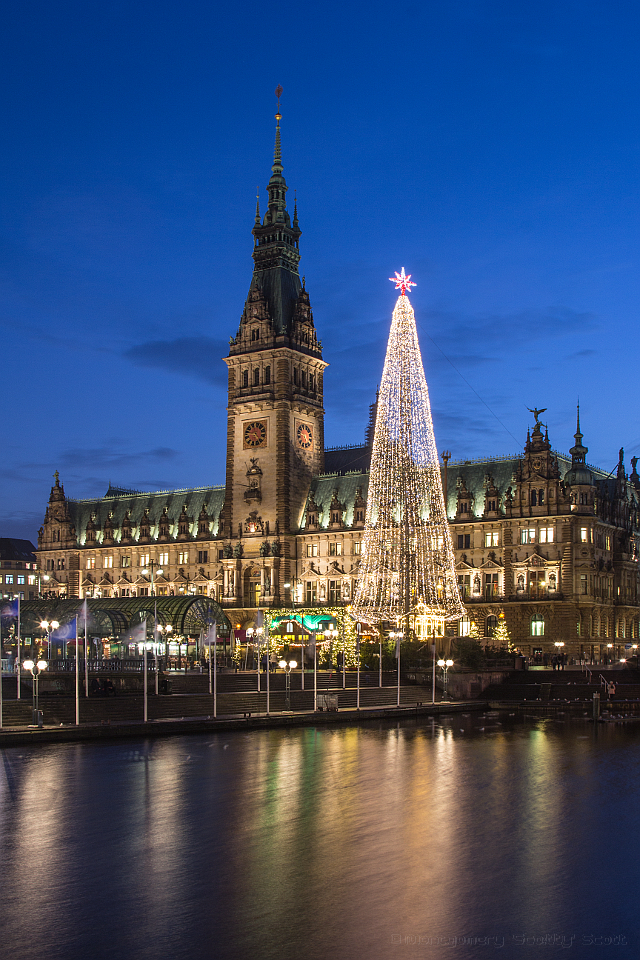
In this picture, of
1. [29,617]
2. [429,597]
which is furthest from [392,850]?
[29,617]

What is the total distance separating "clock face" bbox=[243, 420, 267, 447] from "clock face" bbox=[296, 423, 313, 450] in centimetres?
A: 490

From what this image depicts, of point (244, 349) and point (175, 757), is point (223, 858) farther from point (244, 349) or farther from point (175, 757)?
point (244, 349)

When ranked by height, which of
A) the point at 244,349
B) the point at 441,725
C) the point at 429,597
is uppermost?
the point at 244,349

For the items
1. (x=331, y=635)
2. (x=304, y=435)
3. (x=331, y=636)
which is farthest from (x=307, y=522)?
(x=331, y=635)

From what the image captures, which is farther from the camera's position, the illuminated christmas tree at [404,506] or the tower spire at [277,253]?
the tower spire at [277,253]

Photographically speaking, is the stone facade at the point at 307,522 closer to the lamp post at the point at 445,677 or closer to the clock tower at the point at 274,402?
the clock tower at the point at 274,402

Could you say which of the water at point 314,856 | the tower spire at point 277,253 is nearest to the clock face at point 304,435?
the tower spire at point 277,253

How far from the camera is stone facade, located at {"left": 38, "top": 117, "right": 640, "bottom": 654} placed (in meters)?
132

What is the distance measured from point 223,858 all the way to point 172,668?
7944 cm

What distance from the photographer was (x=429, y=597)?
102875mm

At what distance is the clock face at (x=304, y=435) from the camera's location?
15488 cm

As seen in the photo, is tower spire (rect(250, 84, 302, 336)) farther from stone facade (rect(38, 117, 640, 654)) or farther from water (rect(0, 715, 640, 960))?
water (rect(0, 715, 640, 960))

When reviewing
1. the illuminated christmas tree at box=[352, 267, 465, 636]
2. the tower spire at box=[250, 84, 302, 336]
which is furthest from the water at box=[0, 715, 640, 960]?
the tower spire at box=[250, 84, 302, 336]

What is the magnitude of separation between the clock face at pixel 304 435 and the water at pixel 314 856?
10112 centimetres
